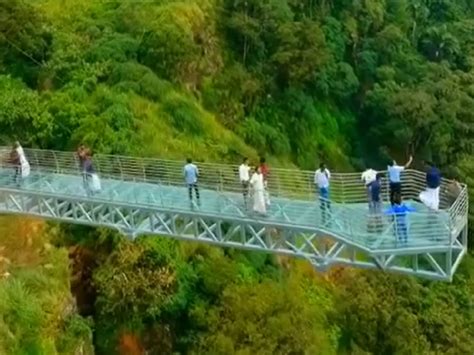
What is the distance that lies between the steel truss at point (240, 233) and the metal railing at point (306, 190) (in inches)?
13.1

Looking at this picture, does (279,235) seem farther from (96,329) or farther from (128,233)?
(96,329)

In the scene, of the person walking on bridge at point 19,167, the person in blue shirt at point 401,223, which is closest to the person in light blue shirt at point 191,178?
the person in blue shirt at point 401,223

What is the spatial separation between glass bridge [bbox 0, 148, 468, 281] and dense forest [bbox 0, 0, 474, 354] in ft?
7.52

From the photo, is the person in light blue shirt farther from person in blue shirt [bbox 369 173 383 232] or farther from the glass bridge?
person in blue shirt [bbox 369 173 383 232]

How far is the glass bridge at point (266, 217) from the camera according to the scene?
1541 centimetres

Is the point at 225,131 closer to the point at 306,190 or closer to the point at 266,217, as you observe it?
the point at 306,190

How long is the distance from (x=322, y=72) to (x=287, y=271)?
1212 centimetres

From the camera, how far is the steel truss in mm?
15531

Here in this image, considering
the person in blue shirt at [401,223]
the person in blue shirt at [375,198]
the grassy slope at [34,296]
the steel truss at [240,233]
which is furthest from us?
the grassy slope at [34,296]

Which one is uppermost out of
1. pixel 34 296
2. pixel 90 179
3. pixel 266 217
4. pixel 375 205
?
pixel 375 205

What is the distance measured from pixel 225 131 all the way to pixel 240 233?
13.5m

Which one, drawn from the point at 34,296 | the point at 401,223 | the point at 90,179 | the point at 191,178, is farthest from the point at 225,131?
the point at 401,223

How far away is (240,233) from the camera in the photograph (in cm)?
1769

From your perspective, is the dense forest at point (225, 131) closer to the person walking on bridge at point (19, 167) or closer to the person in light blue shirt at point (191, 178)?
the person walking on bridge at point (19, 167)
